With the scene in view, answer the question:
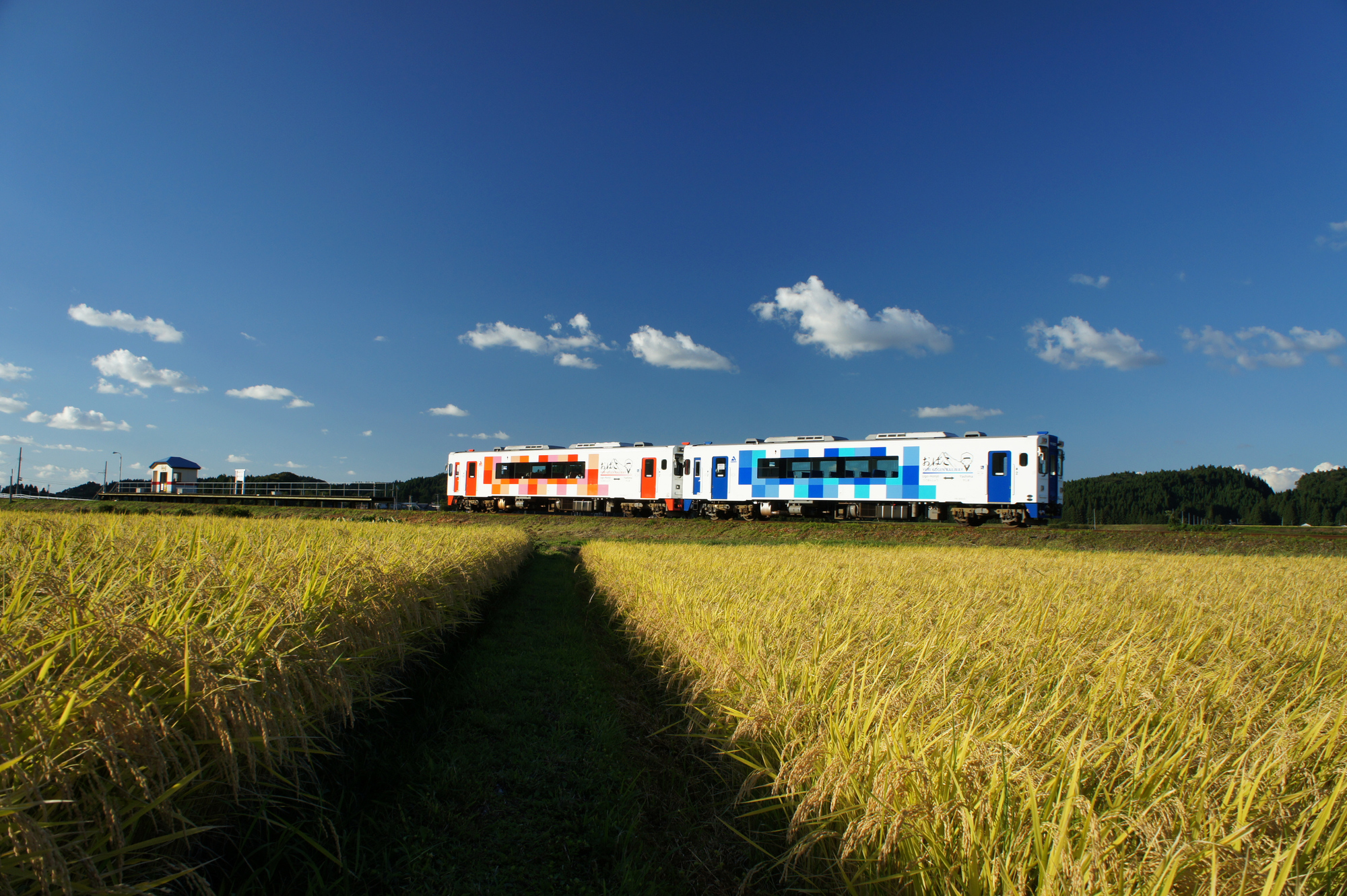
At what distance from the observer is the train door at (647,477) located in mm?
A: 23328

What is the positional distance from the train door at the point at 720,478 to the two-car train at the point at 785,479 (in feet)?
0.13

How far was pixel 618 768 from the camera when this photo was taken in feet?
10.1

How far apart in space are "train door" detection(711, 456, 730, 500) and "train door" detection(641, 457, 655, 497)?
2640 millimetres

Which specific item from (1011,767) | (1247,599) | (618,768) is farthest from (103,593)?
(1247,599)

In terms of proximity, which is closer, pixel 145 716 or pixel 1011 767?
pixel 145 716

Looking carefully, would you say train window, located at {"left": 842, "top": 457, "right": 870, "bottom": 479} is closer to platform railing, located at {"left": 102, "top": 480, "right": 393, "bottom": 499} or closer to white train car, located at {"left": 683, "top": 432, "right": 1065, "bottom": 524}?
white train car, located at {"left": 683, "top": 432, "right": 1065, "bottom": 524}

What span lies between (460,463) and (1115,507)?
84.2 metres

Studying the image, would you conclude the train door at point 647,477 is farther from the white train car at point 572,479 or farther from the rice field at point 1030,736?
the rice field at point 1030,736

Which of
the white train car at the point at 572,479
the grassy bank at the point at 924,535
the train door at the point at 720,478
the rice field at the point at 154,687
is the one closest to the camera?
the rice field at the point at 154,687

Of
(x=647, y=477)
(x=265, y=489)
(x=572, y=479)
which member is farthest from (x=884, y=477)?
(x=265, y=489)

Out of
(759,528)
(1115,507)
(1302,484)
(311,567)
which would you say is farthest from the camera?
(1302,484)

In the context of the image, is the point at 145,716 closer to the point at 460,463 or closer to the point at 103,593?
the point at 103,593

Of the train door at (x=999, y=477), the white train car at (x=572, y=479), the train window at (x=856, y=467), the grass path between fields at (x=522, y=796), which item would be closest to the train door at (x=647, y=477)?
the white train car at (x=572, y=479)

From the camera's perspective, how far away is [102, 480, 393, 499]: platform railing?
111ft
